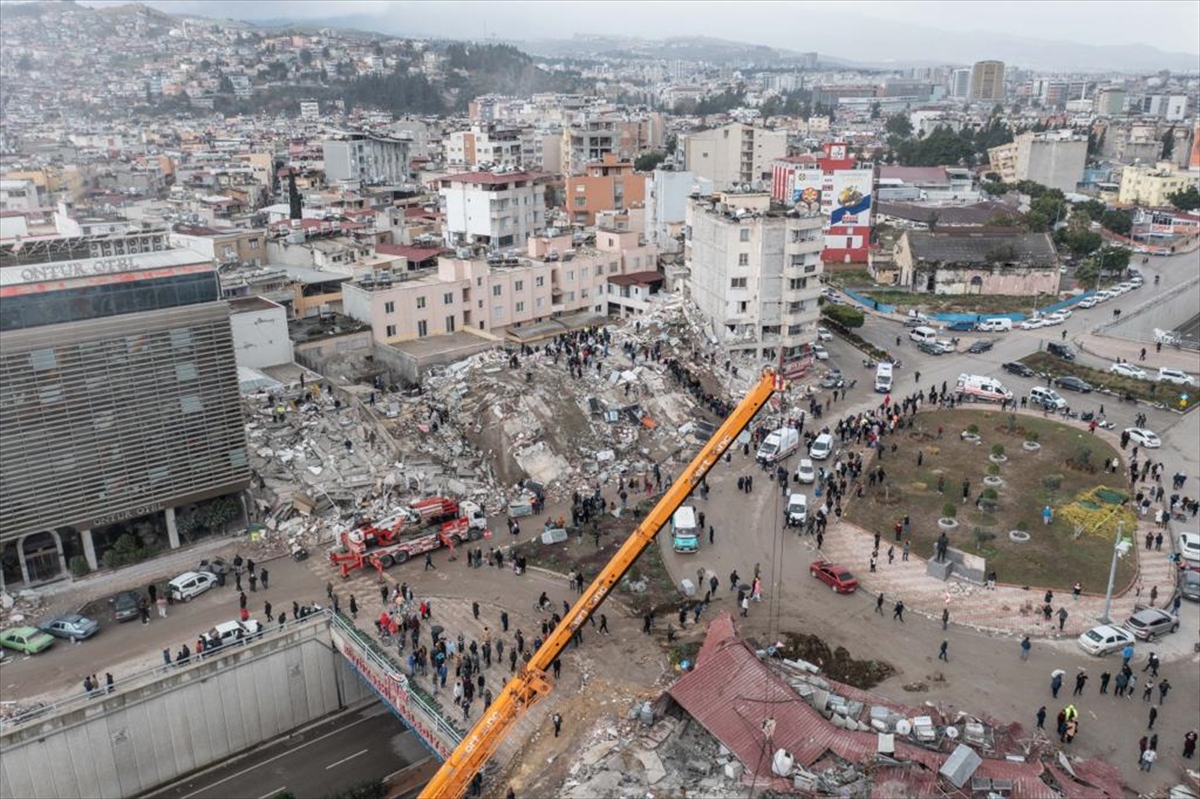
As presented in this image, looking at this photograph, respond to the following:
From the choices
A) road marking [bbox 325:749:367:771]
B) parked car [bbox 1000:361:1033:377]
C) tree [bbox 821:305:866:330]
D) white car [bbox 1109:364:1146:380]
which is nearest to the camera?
road marking [bbox 325:749:367:771]

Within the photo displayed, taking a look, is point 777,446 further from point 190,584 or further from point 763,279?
point 190,584

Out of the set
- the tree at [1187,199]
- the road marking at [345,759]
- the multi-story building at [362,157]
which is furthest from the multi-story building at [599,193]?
the tree at [1187,199]

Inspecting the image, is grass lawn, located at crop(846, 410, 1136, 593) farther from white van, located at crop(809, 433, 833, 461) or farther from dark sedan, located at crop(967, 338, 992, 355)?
dark sedan, located at crop(967, 338, 992, 355)

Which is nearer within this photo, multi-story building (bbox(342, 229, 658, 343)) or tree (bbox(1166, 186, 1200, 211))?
multi-story building (bbox(342, 229, 658, 343))

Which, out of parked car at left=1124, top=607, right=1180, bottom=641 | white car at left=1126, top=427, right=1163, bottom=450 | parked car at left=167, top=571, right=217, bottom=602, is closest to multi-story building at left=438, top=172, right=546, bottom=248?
parked car at left=167, top=571, right=217, bottom=602

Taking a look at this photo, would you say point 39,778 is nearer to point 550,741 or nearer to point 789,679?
point 550,741

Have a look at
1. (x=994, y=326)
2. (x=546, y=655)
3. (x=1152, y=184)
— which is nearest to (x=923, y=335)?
(x=994, y=326)
